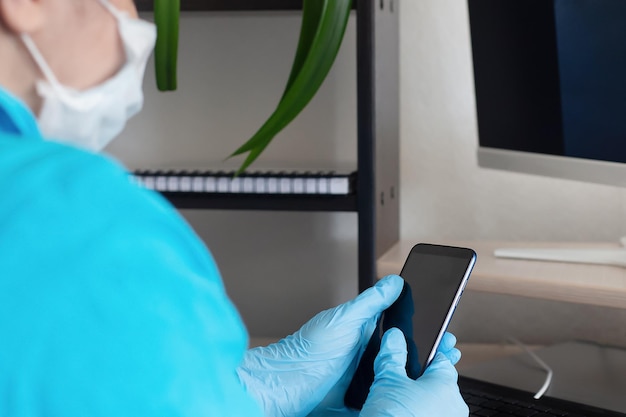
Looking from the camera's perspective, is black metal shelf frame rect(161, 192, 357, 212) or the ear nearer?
the ear

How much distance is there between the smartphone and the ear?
454mm

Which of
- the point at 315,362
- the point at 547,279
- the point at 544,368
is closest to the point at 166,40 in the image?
the point at 315,362

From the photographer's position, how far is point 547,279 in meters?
1.03

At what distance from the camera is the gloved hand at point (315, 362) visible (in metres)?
0.90

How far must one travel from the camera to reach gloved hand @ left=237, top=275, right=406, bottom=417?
35.4 inches

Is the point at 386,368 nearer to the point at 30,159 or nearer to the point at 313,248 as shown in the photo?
the point at 30,159

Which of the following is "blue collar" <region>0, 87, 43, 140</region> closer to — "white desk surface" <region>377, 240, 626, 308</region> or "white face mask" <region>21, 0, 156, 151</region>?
"white face mask" <region>21, 0, 156, 151</region>

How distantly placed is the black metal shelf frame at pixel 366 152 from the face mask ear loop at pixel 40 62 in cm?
64

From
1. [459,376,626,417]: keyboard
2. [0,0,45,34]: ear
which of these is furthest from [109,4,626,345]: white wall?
[0,0,45,34]: ear

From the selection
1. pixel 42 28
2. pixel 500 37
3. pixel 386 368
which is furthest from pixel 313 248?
pixel 42 28

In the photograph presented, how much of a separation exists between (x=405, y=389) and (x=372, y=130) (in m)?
0.45

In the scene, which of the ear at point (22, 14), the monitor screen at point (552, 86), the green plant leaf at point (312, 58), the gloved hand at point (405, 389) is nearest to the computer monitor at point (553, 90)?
the monitor screen at point (552, 86)

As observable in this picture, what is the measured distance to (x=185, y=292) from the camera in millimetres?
439

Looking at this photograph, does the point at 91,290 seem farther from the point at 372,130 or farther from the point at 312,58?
the point at 372,130
